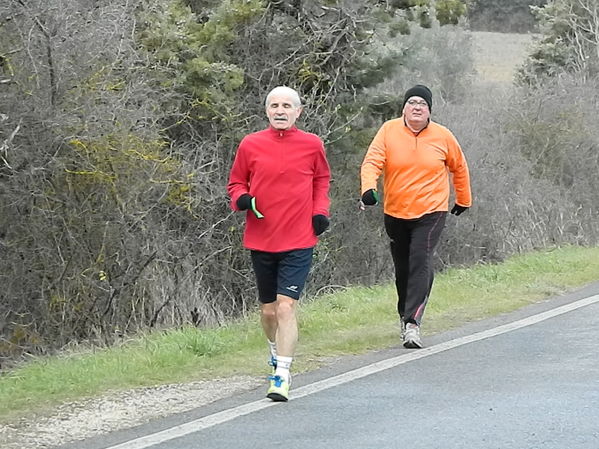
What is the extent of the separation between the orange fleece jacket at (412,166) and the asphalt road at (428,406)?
112 centimetres

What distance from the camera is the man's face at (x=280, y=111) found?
24.2 feet

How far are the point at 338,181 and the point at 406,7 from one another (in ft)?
8.65

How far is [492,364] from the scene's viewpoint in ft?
27.4

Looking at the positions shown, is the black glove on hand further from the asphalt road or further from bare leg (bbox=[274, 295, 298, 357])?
the asphalt road

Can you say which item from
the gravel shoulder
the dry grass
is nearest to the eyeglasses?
the gravel shoulder

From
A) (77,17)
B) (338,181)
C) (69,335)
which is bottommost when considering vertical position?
(69,335)

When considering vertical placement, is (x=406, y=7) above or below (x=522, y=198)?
above

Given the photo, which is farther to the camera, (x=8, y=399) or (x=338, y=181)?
(x=338, y=181)

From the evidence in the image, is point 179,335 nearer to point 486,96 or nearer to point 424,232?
point 424,232

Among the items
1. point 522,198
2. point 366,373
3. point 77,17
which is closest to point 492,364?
point 366,373

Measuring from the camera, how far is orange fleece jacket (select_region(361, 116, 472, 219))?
9.19 m

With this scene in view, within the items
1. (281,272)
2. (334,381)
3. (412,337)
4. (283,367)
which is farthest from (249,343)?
(283,367)

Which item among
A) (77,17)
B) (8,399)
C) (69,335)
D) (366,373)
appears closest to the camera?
(8,399)

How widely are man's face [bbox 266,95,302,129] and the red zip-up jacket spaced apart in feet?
0.24
